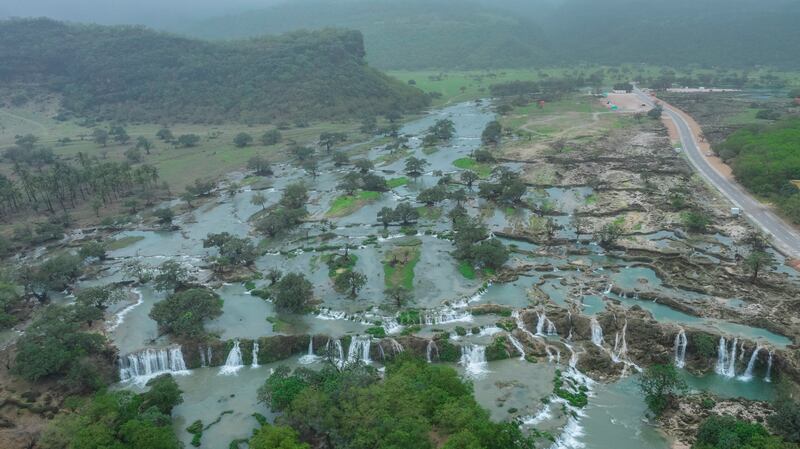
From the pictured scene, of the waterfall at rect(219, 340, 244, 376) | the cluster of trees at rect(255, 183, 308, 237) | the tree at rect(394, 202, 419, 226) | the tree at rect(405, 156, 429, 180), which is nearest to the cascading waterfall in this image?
the waterfall at rect(219, 340, 244, 376)

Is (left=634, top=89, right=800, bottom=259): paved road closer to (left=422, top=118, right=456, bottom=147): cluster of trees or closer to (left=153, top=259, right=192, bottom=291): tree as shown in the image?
(left=422, top=118, right=456, bottom=147): cluster of trees

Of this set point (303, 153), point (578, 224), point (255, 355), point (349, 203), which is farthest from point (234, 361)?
point (303, 153)

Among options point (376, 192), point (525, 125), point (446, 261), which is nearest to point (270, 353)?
point (446, 261)

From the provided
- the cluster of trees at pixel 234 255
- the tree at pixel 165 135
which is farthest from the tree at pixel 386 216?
the tree at pixel 165 135

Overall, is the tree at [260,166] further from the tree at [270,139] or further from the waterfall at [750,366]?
the waterfall at [750,366]

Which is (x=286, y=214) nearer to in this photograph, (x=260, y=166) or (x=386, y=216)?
(x=386, y=216)
